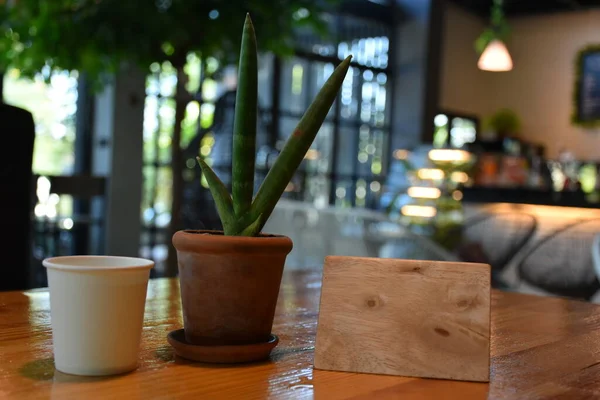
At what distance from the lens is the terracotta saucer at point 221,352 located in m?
0.69

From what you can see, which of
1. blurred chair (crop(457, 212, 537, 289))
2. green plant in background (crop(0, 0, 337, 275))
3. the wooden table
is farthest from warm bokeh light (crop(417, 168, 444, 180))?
the wooden table

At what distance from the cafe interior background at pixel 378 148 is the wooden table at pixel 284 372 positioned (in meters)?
0.70

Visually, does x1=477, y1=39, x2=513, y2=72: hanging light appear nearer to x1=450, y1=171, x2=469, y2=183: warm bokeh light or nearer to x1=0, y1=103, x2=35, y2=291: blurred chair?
x1=450, y1=171, x2=469, y2=183: warm bokeh light

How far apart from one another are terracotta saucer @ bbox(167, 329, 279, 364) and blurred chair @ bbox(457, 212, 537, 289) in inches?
143

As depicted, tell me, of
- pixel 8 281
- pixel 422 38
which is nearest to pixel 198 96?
pixel 422 38

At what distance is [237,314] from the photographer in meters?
0.71

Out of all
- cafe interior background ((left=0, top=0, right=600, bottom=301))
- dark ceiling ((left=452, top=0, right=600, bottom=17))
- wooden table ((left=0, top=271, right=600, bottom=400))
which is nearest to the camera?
wooden table ((left=0, top=271, right=600, bottom=400))

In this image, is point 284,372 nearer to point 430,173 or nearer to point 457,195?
point 457,195

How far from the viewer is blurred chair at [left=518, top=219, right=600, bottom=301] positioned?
386 cm

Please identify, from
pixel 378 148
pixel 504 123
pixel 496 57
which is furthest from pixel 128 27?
pixel 504 123

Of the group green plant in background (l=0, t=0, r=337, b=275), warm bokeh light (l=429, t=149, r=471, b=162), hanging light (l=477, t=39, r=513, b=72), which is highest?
Answer: hanging light (l=477, t=39, r=513, b=72)

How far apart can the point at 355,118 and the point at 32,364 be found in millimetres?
9340

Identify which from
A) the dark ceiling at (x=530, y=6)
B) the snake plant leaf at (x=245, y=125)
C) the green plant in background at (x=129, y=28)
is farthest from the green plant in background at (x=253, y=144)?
the dark ceiling at (x=530, y=6)

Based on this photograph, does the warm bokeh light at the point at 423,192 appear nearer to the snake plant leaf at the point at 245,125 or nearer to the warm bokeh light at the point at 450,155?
the warm bokeh light at the point at 450,155
